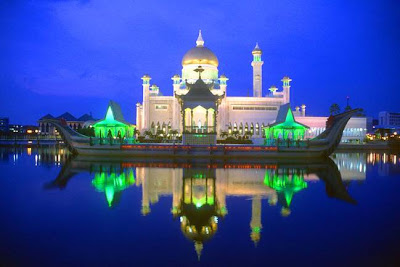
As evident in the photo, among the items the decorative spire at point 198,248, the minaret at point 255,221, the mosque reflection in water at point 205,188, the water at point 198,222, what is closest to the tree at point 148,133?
the mosque reflection in water at point 205,188

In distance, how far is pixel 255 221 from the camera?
7.97m

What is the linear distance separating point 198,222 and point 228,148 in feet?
54.2

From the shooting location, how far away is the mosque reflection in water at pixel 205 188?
810 centimetres

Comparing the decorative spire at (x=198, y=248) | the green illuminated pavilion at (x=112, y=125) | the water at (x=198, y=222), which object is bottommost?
the decorative spire at (x=198, y=248)

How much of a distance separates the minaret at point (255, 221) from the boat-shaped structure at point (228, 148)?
13.9 metres

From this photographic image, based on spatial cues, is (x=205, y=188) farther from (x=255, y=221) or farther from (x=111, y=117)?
(x=111, y=117)

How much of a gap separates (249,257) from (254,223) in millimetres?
1988

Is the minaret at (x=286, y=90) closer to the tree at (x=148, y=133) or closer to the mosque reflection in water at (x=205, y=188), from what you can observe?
the tree at (x=148, y=133)

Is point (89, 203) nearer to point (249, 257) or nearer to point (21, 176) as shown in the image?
point (249, 257)

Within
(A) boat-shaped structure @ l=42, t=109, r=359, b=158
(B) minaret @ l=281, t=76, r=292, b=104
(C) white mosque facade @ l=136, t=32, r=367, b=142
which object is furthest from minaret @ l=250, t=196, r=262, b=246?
(B) minaret @ l=281, t=76, r=292, b=104

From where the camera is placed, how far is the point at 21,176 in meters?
15.9

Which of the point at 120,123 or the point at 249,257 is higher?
the point at 120,123

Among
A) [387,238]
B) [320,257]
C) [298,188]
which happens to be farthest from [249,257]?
[298,188]

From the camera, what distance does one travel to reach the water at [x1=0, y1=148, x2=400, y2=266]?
232 inches
